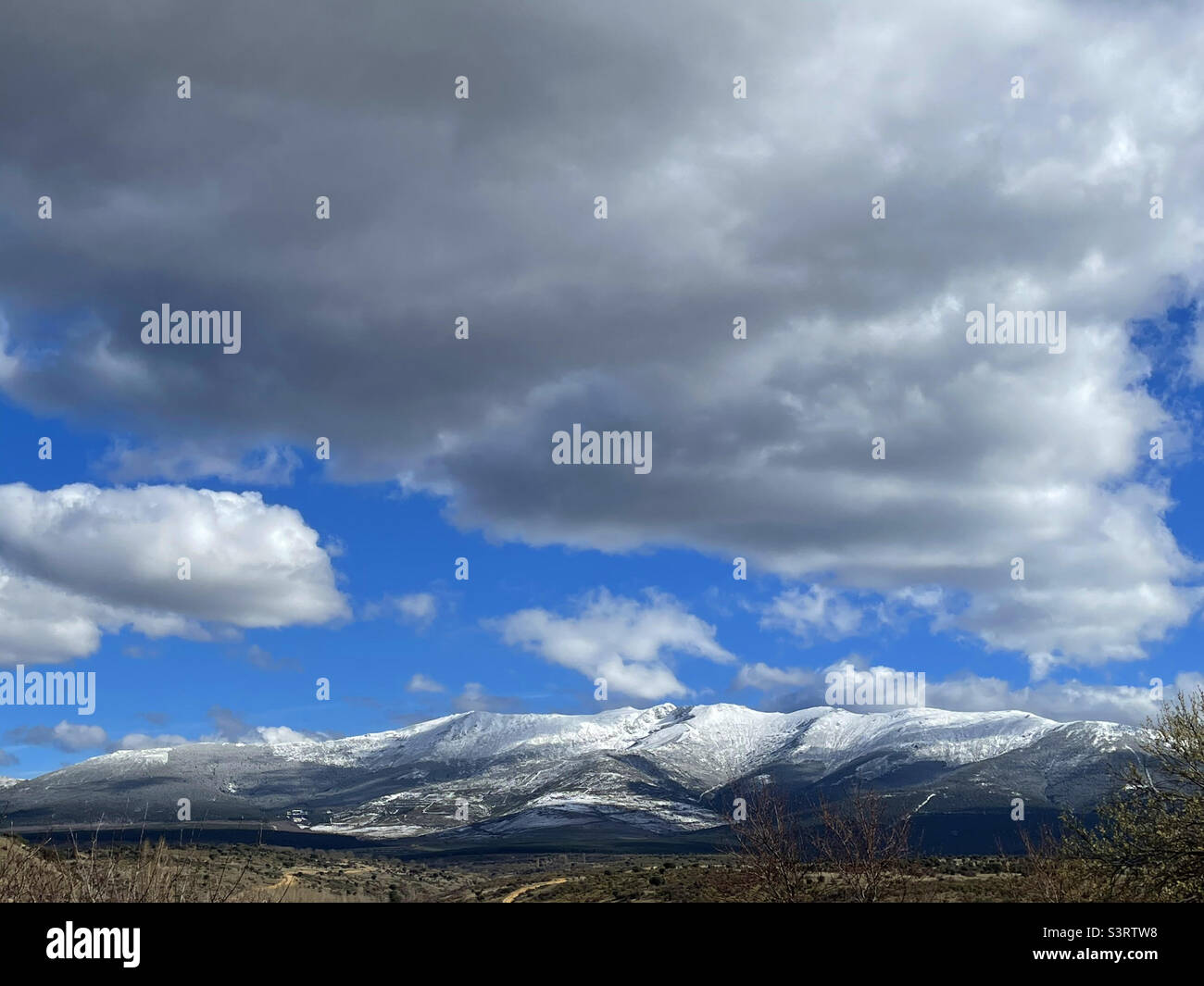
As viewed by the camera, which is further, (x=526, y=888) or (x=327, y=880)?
(x=526, y=888)

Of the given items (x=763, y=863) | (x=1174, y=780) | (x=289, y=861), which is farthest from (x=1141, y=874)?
(x=289, y=861)

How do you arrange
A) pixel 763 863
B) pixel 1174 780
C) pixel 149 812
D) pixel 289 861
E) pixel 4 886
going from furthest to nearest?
pixel 289 861 < pixel 763 863 < pixel 1174 780 < pixel 149 812 < pixel 4 886

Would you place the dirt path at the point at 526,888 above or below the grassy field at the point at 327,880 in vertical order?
below

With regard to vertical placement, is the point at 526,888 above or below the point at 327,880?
below

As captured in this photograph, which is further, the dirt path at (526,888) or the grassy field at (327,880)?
the dirt path at (526,888)

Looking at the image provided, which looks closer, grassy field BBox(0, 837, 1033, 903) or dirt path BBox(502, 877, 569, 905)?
grassy field BBox(0, 837, 1033, 903)

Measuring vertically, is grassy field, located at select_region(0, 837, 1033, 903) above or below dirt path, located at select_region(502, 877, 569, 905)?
above
